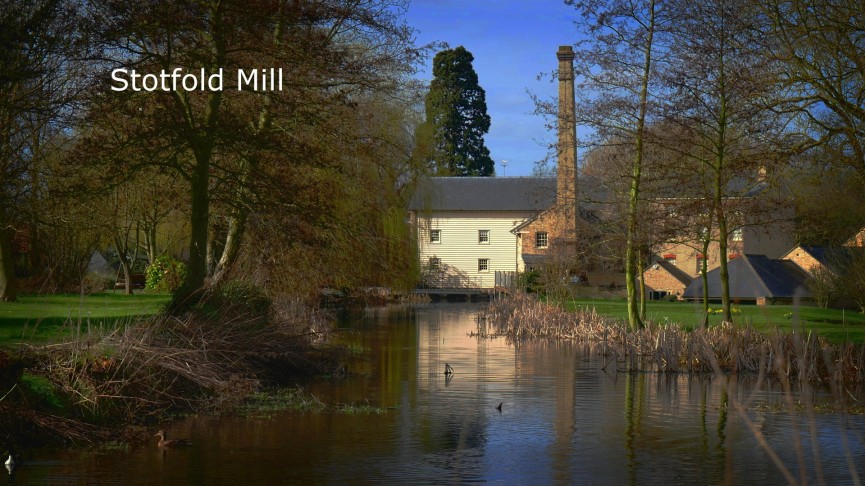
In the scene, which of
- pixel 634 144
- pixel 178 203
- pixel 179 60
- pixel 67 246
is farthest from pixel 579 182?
pixel 67 246

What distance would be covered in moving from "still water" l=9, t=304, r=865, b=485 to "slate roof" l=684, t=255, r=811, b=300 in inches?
855

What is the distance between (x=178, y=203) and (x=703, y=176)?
12.8 meters

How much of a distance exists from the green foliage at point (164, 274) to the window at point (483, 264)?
34.5 metres

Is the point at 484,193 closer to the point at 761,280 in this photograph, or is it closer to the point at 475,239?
the point at 475,239

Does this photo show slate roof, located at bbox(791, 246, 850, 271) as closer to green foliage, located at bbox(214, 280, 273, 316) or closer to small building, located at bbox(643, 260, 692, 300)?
small building, located at bbox(643, 260, 692, 300)

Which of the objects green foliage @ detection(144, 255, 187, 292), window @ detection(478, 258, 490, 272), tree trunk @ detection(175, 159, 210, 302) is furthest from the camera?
window @ detection(478, 258, 490, 272)

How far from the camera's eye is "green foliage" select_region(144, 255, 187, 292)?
39.2 meters

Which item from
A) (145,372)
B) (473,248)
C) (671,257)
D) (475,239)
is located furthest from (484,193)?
(145,372)

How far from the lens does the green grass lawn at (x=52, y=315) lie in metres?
16.9

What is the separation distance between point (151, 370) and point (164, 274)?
82.5ft

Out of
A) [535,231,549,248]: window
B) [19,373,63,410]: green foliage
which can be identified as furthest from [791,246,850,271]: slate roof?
[19,373,63,410]: green foliage

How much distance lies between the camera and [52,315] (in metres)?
21.5

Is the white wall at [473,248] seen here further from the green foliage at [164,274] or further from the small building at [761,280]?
the green foliage at [164,274]

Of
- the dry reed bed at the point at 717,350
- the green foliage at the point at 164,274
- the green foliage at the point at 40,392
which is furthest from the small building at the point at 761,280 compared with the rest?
the green foliage at the point at 40,392
